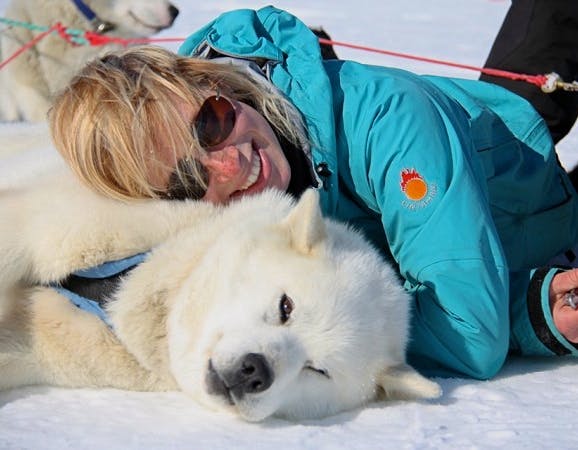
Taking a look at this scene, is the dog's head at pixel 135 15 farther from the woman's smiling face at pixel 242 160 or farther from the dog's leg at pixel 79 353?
the dog's leg at pixel 79 353

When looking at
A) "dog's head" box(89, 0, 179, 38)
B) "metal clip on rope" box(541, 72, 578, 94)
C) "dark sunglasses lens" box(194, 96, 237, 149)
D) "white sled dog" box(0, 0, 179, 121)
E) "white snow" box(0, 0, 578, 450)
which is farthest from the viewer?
"dog's head" box(89, 0, 179, 38)

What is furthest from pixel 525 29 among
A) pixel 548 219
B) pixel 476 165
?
pixel 476 165

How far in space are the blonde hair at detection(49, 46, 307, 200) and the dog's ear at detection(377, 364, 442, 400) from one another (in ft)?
2.38

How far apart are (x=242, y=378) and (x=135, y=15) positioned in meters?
4.65

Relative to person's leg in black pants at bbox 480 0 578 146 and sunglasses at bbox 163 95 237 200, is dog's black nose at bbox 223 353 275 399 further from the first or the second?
person's leg in black pants at bbox 480 0 578 146

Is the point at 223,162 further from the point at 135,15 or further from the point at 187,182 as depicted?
the point at 135,15

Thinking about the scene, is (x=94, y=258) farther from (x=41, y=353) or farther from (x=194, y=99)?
(x=194, y=99)

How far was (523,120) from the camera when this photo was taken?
3215 mm

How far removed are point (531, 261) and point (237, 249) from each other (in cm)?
139

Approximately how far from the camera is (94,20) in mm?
6027

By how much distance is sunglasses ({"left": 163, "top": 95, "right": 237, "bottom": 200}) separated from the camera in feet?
8.00

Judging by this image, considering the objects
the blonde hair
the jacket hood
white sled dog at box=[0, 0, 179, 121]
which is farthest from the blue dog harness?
white sled dog at box=[0, 0, 179, 121]

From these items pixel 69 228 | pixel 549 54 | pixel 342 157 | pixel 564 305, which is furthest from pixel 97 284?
pixel 549 54

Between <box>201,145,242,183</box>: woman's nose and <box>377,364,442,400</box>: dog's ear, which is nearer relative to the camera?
<box>377,364,442,400</box>: dog's ear
